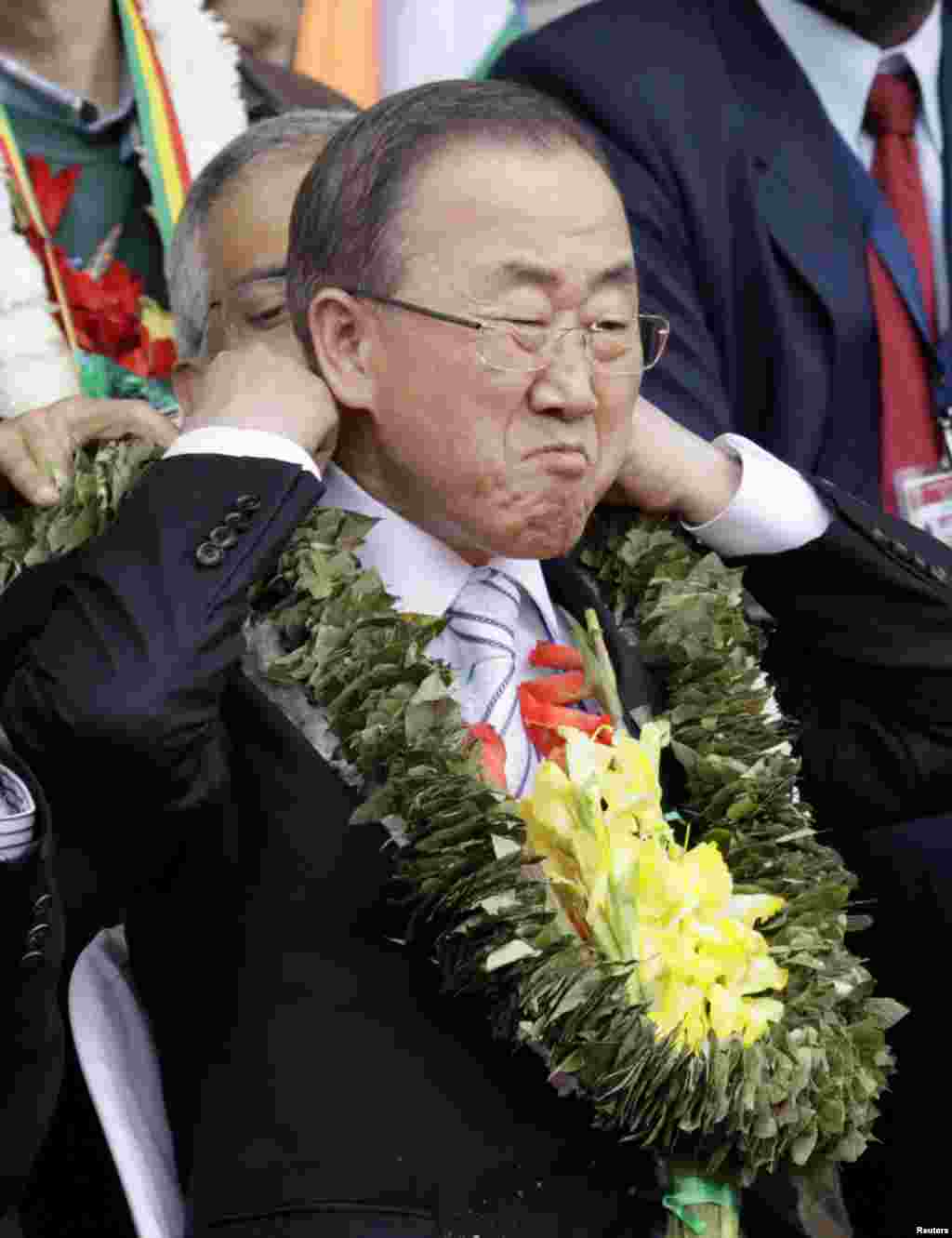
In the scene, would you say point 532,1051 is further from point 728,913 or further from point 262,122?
point 262,122

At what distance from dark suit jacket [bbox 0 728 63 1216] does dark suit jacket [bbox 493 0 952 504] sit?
1565 mm

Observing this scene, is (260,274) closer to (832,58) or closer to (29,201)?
(29,201)

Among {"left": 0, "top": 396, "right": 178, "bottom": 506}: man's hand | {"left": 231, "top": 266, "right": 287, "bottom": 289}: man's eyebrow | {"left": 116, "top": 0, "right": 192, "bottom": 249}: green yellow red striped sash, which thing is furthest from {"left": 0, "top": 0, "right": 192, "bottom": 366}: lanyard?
{"left": 0, "top": 396, "right": 178, "bottom": 506}: man's hand

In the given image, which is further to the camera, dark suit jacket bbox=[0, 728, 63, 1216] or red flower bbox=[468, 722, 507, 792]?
red flower bbox=[468, 722, 507, 792]

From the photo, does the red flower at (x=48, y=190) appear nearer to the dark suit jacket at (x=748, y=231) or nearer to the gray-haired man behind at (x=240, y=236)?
the gray-haired man behind at (x=240, y=236)

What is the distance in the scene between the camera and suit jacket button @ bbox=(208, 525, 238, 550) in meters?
2.35

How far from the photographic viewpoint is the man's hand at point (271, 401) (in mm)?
2463

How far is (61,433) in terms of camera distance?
9.06ft

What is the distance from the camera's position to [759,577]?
9.59 feet

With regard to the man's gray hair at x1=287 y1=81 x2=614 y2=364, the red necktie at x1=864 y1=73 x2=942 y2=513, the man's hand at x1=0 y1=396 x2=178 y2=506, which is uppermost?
the man's gray hair at x1=287 y1=81 x2=614 y2=364

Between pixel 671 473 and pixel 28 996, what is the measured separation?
3.38 feet

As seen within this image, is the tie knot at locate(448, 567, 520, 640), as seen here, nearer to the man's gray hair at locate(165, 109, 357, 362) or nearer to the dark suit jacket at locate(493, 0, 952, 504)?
the man's gray hair at locate(165, 109, 357, 362)

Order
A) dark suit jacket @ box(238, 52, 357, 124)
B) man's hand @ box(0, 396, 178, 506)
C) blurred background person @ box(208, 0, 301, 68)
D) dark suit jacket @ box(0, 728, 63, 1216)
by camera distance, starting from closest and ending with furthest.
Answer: dark suit jacket @ box(0, 728, 63, 1216) → man's hand @ box(0, 396, 178, 506) → dark suit jacket @ box(238, 52, 357, 124) → blurred background person @ box(208, 0, 301, 68)

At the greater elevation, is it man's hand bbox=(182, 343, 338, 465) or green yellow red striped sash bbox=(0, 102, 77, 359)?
man's hand bbox=(182, 343, 338, 465)
